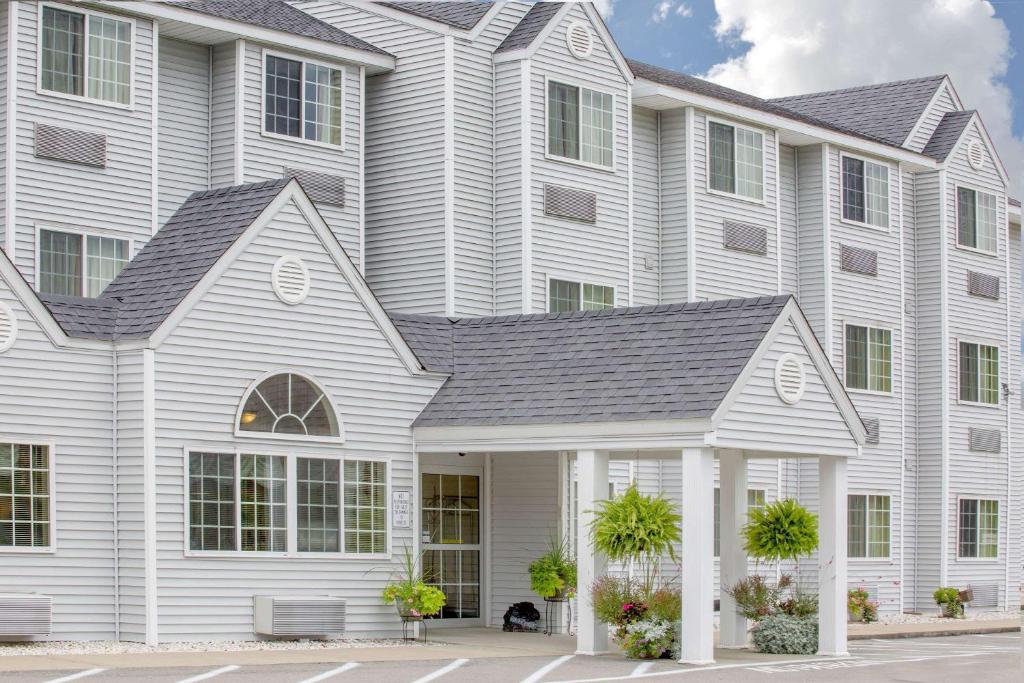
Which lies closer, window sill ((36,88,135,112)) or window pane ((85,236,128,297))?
window sill ((36,88,135,112))

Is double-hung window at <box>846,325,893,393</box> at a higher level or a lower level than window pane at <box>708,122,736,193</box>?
lower

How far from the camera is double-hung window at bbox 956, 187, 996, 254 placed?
1448 inches

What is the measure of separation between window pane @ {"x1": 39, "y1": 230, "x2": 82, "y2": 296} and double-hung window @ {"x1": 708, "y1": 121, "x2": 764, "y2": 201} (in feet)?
40.8

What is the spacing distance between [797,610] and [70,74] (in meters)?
12.5

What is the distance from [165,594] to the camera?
65.3 ft

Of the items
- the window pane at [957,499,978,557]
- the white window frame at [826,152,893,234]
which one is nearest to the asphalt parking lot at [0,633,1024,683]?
the white window frame at [826,152,893,234]

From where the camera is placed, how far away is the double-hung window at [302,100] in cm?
2583

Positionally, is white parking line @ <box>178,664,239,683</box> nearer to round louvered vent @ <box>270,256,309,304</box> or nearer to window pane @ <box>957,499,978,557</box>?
round louvered vent @ <box>270,256,309,304</box>

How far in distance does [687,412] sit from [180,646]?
6.61m

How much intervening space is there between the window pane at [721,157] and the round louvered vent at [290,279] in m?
11.5

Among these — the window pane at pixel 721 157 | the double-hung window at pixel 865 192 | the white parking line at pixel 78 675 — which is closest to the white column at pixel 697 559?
the white parking line at pixel 78 675

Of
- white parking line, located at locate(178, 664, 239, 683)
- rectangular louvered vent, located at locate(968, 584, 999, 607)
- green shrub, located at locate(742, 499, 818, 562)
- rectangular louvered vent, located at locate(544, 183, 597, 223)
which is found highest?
rectangular louvered vent, located at locate(544, 183, 597, 223)

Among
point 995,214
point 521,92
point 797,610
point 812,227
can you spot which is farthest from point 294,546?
point 995,214

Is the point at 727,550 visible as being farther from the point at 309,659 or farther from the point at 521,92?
the point at 521,92
